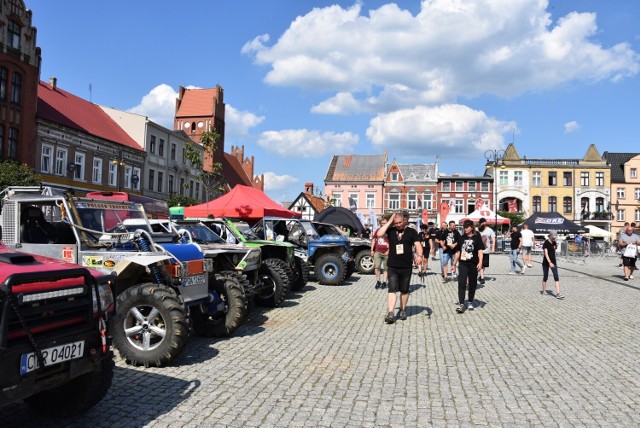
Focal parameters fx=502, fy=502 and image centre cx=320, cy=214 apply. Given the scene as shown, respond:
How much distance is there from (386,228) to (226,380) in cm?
454

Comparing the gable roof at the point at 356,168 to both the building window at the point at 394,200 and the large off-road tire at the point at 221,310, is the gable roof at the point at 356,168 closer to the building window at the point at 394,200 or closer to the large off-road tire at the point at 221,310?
the building window at the point at 394,200

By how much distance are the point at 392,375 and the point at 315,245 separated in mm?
9191

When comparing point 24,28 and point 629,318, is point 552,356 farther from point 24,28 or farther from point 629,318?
point 24,28

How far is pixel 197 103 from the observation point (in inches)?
2820

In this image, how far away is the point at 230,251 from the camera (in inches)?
347

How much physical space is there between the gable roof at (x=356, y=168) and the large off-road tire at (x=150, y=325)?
216ft

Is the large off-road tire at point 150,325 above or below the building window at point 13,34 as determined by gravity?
below

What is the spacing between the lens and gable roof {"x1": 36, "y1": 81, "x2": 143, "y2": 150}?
1358 inches

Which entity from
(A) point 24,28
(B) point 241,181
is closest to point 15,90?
(A) point 24,28

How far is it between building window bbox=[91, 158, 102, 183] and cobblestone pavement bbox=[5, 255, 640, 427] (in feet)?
106

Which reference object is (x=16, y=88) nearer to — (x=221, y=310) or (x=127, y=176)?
(x=127, y=176)

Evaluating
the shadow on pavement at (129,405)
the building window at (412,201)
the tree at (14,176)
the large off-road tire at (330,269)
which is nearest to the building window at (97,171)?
the tree at (14,176)

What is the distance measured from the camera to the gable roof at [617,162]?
68.2m

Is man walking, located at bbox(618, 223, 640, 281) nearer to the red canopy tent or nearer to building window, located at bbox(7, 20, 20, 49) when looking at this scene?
the red canopy tent
